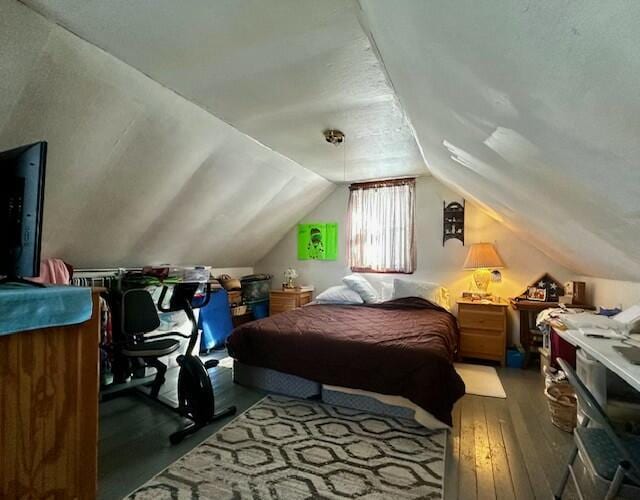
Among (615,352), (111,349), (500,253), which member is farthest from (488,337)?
(111,349)

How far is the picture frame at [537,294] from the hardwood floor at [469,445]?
118 centimetres

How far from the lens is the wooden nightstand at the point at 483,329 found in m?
3.70

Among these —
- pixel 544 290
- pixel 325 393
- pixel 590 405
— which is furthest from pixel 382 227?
pixel 590 405

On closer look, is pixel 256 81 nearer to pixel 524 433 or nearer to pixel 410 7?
pixel 410 7

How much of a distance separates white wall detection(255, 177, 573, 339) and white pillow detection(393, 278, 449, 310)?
0.95ft

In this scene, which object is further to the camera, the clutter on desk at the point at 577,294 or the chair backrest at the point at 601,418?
the clutter on desk at the point at 577,294

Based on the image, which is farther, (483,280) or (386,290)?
(386,290)

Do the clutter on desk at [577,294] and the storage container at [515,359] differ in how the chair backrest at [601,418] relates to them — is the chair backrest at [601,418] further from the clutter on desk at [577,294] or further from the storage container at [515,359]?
the storage container at [515,359]

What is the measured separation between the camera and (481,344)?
3771mm

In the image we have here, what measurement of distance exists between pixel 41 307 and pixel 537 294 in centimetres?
438

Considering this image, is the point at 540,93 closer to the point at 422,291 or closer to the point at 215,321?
the point at 422,291

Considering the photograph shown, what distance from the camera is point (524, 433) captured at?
2283mm

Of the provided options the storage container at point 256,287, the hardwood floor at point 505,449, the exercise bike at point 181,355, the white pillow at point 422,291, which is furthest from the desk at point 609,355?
the storage container at point 256,287

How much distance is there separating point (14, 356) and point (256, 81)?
6.06ft
